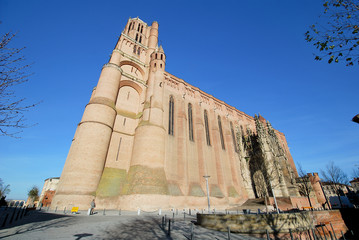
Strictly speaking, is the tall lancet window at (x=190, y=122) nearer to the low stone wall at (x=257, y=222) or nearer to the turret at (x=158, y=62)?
the turret at (x=158, y=62)

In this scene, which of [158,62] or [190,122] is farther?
[190,122]

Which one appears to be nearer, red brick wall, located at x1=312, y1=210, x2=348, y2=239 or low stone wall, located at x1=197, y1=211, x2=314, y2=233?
low stone wall, located at x1=197, y1=211, x2=314, y2=233

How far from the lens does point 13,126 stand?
510cm

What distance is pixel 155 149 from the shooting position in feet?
60.4

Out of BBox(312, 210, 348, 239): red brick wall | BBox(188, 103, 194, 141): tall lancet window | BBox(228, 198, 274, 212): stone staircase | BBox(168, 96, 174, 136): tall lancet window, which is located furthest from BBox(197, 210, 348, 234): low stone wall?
BBox(188, 103, 194, 141): tall lancet window

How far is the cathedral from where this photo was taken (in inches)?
628

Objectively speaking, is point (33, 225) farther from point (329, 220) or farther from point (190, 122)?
point (190, 122)

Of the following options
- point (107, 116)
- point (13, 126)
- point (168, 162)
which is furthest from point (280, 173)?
point (13, 126)

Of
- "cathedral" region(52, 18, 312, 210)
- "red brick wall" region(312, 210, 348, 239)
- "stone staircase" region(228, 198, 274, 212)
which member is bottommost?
"red brick wall" region(312, 210, 348, 239)

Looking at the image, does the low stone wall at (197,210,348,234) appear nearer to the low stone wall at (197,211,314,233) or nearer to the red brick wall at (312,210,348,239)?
the low stone wall at (197,211,314,233)

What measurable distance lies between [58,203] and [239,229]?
14893 millimetres

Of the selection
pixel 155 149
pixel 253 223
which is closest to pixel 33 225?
pixel 253 223

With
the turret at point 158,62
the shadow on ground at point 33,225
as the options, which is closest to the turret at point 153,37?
the turret at point 158,62

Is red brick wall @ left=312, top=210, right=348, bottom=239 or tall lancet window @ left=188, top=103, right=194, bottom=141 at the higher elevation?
tall lancet window @ left=188, top=103, right=194, bottom=141
